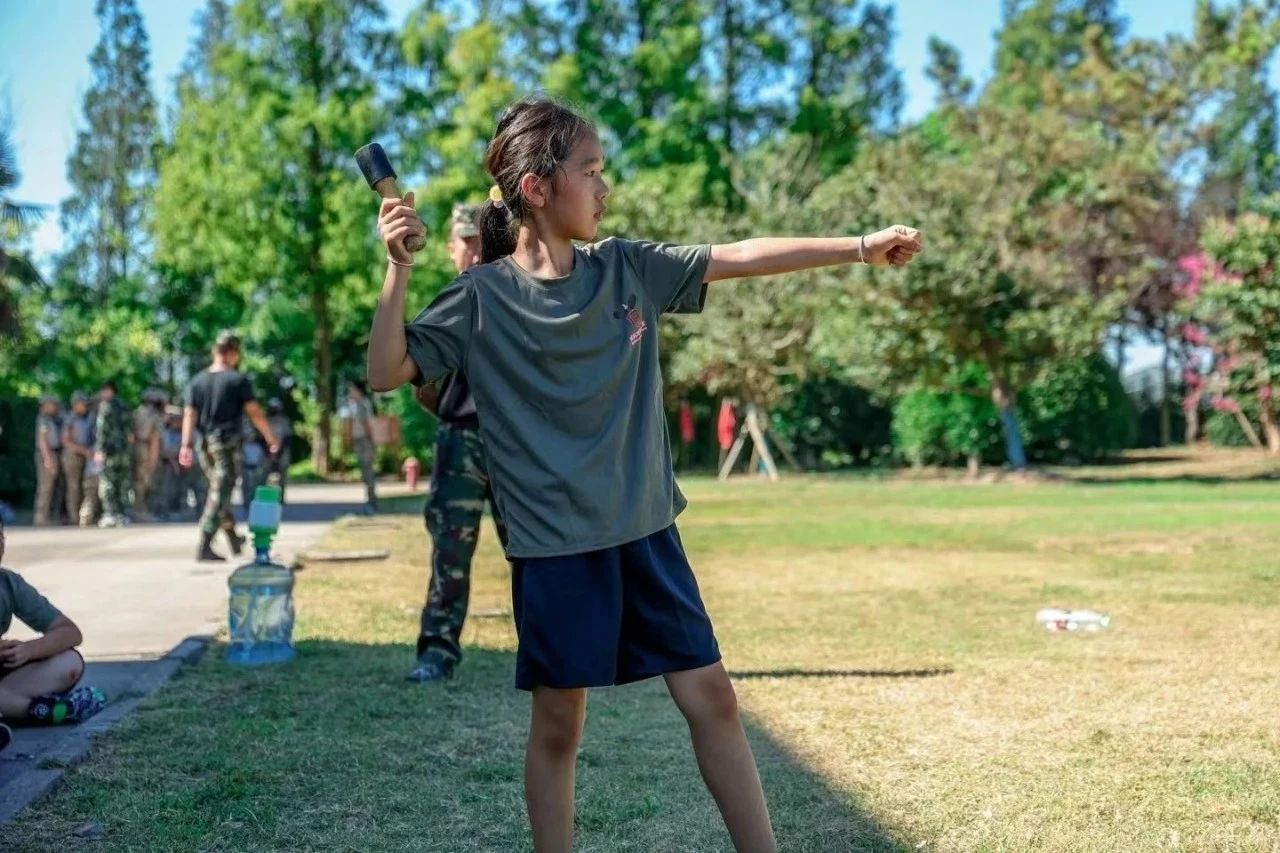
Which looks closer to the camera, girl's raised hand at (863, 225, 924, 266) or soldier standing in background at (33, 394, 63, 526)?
girl's raised hand at (863, 225, 924, 266)

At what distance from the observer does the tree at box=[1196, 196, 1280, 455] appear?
22578 millimetres

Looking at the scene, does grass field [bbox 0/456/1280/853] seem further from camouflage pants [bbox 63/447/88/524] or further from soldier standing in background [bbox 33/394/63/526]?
soldier standing in background [bbox 33/394/63/526]

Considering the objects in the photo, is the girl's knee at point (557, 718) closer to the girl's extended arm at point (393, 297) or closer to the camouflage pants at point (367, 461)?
the girl's extended arm at point (393, 297)

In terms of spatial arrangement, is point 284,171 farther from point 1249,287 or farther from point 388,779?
point 388,779

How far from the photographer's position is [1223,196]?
132 feet

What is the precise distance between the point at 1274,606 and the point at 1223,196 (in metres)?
35.6

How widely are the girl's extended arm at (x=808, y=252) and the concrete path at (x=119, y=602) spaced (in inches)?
104

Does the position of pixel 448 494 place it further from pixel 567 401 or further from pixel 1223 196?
pixel 1223 196

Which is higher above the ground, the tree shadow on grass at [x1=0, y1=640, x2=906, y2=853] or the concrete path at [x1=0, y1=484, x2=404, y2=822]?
the concrete path at [x1=0, y1=484, x2=404, y2=822]

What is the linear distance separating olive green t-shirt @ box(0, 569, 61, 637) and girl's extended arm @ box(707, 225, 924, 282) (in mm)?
3255

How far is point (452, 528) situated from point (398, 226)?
11.3 feet

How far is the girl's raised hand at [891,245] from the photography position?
3176 mm

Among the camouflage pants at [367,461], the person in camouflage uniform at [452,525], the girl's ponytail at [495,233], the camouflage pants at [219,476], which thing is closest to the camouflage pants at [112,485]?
the camouflage pants at [367,461]

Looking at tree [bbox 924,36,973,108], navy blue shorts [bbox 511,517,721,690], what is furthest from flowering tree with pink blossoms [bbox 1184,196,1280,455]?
tree [bbox 924,36,973,108]
